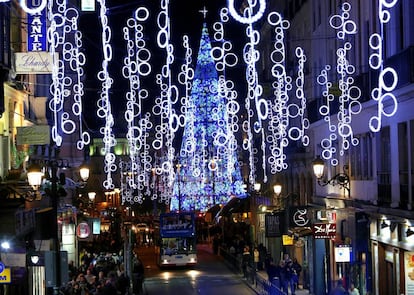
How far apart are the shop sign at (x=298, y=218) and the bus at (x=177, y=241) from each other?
18.5m

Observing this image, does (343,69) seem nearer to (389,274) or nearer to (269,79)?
(389,274)

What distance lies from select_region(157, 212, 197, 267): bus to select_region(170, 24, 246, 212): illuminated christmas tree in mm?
17918

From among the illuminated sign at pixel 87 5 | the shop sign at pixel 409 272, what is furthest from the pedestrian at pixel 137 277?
the shop sign at pixel 409 272

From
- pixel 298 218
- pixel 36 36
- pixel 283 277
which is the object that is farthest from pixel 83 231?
pixel 36 36

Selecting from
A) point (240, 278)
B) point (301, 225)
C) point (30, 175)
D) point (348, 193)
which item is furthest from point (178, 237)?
point (30, 175)

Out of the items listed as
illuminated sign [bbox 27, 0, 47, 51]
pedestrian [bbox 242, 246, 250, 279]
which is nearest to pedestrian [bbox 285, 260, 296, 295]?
pedestrian [bbox 242, 246, 250, 279]

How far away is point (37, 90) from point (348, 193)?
43.0 feet

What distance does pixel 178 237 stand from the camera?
176 feet

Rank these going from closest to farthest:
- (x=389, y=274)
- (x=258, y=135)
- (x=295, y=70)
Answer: (x=389, y=274)
(x=295, y=70)
(x=258, y=135)

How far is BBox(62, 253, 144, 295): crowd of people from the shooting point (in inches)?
1078

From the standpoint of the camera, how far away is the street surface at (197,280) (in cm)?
4045

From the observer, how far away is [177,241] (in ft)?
176

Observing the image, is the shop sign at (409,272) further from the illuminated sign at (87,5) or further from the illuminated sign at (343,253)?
the illuminated sign at (87,5)

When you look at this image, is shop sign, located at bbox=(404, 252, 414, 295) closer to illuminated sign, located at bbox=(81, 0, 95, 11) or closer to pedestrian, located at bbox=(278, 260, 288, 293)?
pedestrian, located at bbox=(278, 260, 288, 293)
